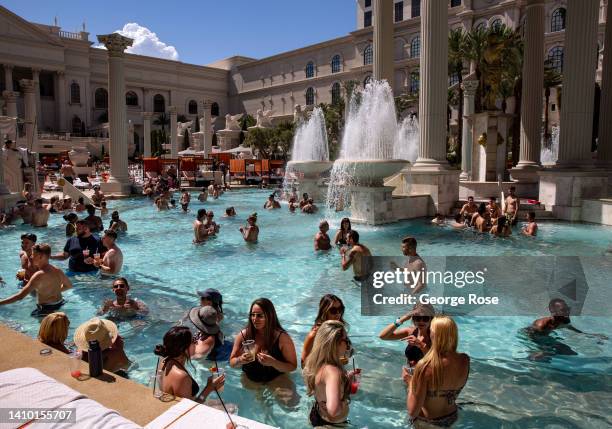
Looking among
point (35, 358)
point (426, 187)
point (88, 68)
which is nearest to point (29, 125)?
point (426, 187)

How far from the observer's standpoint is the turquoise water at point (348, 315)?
4.38 metres

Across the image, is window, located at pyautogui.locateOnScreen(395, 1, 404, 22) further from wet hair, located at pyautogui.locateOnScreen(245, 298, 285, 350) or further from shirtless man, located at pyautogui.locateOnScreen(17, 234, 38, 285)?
wet hair, located at pyautogui.locateOnScreen(245, 298, 285, 350)

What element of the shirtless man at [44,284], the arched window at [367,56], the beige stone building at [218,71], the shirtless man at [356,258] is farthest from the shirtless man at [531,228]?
the arched window at [367,56]

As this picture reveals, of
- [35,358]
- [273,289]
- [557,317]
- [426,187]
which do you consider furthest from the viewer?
[426,187]

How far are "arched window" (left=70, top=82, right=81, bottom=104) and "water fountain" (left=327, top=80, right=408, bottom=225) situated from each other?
2706 inches

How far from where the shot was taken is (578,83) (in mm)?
14844

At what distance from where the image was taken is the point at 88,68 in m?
75.1

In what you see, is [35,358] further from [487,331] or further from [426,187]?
[426,187]

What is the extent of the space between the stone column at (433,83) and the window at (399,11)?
2136 inches

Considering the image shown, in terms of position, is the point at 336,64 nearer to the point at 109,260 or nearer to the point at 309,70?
the point at 309,70

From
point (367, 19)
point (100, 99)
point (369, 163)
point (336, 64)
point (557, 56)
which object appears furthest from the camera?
point (100, 99)

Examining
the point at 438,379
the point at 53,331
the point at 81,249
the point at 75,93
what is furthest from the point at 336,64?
the point at 438,379

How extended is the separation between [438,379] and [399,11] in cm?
6958

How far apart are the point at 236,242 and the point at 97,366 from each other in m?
9.33
